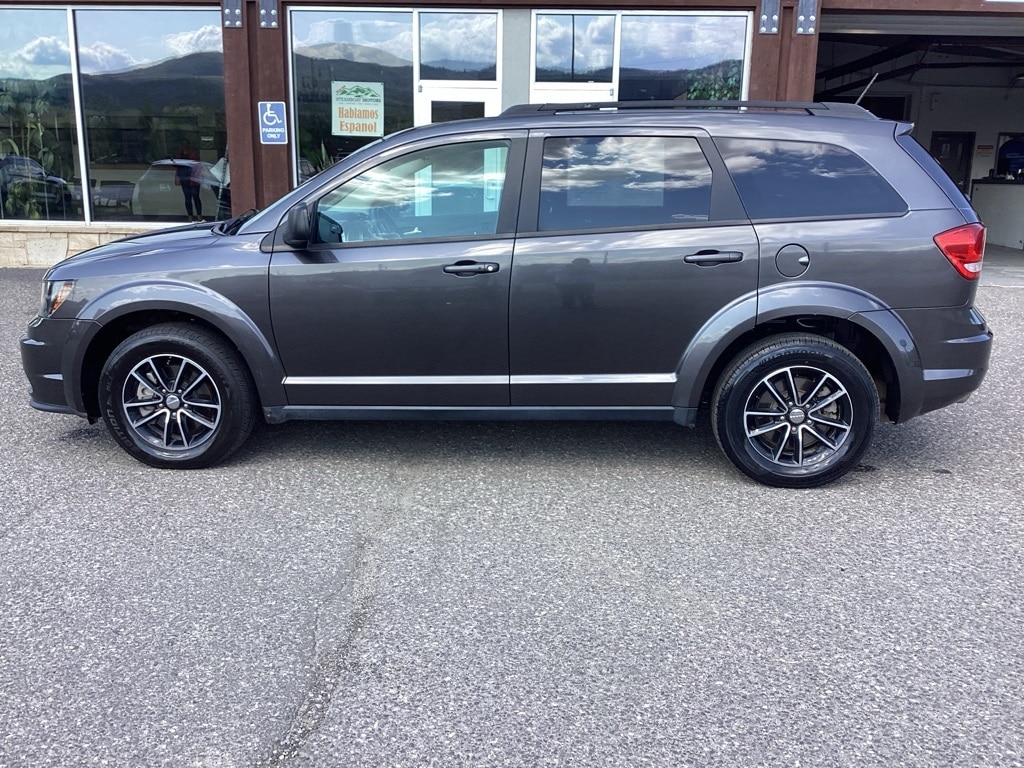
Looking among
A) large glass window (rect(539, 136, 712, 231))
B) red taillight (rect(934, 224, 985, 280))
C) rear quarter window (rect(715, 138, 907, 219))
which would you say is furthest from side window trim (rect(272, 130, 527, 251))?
red taillight (rect(934, 224, 985, 280))

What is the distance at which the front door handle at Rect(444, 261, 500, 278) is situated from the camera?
4.36 meters

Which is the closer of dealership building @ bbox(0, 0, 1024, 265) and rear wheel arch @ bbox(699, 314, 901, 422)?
rear wheel arch @ bbox(699, 314, 901, 422)

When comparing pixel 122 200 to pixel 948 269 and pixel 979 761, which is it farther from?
pixel 979 761

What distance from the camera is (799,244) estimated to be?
4.31 metres

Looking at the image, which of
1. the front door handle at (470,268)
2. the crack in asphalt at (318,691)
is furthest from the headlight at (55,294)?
the crack in asphalt at (318,691)

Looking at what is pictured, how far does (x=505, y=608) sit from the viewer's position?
3.26 metres

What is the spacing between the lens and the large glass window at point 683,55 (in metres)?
10.8

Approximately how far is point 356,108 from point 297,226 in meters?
7.30

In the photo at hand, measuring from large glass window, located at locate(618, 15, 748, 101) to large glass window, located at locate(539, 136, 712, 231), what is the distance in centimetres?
691

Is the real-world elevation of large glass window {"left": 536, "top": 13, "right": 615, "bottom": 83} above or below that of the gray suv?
above

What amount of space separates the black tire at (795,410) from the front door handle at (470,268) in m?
1.32

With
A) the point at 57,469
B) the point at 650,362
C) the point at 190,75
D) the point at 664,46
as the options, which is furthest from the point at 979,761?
the point at 190,75

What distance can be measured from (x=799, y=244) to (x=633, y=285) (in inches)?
33.2

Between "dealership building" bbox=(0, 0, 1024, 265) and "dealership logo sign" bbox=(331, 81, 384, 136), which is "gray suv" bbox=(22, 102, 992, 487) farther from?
"dealership logo sign" bbox=(331, 81, 384, 136)
